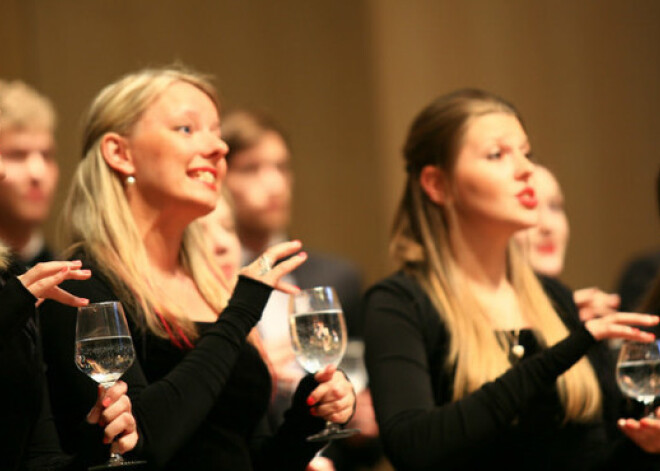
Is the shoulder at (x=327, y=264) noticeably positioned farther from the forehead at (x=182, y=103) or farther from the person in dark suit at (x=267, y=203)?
the forehead at (x=182, y=103)

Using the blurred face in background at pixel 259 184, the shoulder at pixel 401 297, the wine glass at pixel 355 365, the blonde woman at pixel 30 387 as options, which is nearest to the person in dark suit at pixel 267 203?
the blurred face in background at pixel 259 184

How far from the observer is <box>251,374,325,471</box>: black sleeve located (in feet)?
7.99

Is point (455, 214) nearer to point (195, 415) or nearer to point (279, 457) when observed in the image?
point (279, 457)

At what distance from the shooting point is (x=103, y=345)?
1917 millimetres

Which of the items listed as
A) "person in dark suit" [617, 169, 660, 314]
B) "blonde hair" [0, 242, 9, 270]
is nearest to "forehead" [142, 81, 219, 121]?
"blonde hair" [0, 242, 9, 270]

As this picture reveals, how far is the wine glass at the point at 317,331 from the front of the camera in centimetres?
230

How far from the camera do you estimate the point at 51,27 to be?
5.63m

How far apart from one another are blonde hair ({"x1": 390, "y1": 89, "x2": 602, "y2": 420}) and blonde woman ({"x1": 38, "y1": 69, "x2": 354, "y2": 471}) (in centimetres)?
44

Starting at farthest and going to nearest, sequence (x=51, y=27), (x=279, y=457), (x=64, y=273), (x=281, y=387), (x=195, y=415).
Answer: (x=51, y=27) < (x=281, y=387) < (x=279, y=457) < (x=195, y=415) < (x=64, y=273)

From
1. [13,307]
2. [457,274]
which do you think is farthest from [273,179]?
[13,307]

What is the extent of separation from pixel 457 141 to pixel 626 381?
0.79m

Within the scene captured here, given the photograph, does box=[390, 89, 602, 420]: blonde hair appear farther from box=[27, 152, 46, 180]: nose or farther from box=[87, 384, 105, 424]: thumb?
box=[27, 152, 46, 180]: nose

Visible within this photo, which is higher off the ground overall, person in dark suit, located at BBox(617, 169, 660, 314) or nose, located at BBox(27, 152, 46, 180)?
nose, located at BBox(27, 152, 46, 180)

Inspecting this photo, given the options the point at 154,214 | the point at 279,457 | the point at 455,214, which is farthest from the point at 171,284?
the point at 455,214
